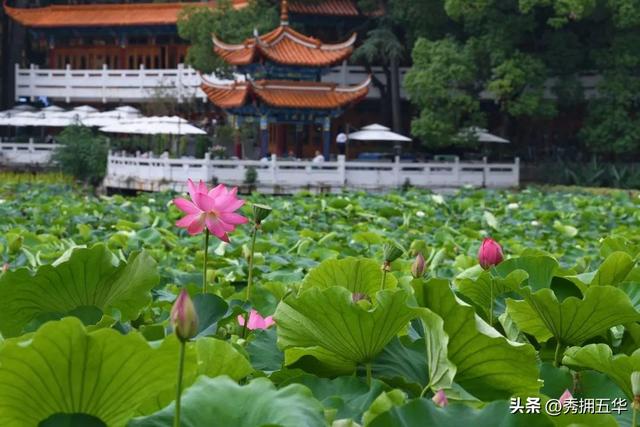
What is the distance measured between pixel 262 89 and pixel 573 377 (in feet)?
58.0

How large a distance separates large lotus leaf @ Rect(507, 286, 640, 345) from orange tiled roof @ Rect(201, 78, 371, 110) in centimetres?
1735

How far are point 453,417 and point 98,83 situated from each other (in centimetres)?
2394

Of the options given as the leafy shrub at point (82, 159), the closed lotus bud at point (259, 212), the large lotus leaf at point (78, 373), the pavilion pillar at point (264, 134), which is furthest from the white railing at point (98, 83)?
the large lotus leaf at point (78, 373)

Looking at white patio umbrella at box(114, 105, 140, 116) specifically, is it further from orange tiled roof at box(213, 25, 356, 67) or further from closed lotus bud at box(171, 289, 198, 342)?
closed lotus bud at box(171, 289, 198, 342)

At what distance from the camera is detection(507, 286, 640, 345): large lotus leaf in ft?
4.00

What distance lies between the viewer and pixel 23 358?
83 cm

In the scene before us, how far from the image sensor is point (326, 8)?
2112cm

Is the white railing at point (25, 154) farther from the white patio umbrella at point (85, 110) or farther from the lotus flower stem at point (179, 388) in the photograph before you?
the lotus flower stem at point (179, 388)

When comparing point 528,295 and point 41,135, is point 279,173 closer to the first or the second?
point 41,135

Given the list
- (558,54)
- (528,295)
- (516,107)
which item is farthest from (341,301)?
(558,54)

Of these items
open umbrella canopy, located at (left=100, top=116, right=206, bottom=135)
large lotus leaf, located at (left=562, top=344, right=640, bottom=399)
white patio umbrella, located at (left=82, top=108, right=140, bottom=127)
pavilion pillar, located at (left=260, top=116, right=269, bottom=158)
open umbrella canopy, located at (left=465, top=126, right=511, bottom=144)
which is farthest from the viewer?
white patio umbrella, located at (left=82, top=108, right=140, bottom=127)

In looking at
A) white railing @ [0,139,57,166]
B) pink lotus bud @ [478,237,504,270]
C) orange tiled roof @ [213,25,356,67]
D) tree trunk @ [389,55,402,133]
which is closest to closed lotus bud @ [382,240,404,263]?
pink lotus bud @ [478,237,504,270]

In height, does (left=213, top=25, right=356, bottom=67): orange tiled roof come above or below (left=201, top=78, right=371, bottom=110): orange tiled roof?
above

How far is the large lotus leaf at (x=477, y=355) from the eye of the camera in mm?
1071
